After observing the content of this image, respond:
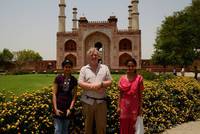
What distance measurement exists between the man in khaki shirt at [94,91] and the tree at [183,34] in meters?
26.1

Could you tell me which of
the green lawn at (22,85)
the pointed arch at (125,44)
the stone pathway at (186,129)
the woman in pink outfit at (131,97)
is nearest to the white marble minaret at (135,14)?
the pointed arch at (125,44)

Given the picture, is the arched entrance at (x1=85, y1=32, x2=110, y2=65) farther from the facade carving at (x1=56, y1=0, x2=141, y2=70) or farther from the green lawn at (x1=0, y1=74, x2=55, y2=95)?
the green lawn at (x1=0, y1=74, x2=55, y2=95)

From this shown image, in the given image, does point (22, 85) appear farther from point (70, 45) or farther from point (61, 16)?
point (70, 45)

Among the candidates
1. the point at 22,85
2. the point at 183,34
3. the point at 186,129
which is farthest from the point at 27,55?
the point at 186,129

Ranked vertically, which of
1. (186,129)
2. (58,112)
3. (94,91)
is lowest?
(186,129)

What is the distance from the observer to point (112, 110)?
7340 millimetres

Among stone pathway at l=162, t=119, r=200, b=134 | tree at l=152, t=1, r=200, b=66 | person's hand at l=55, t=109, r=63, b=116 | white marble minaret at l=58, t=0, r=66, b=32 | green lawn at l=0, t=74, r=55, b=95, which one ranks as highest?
white marble minaret at l=58, t=0, r=66, b=32

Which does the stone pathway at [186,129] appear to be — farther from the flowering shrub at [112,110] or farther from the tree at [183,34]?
the tree at [183,34]

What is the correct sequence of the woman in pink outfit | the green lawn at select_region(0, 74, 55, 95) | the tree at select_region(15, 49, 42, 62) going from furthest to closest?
1. the tree at select_region(15, 49, 42, 62)
2. the green lawn at select_region(0, 74, 55, 95)
3. the woman in pink outfit

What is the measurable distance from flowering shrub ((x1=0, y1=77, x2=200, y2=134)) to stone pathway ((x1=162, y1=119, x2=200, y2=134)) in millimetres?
185

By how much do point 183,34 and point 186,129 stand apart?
23.5 metres

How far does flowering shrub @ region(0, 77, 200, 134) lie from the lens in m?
6.24

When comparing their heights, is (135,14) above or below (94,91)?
above

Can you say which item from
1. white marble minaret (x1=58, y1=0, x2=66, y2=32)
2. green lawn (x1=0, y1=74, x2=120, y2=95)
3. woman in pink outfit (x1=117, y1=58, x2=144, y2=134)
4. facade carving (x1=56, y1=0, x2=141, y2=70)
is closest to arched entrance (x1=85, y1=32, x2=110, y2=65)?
facade carving (x1=56, y1=0, x2=141, y2=70)
